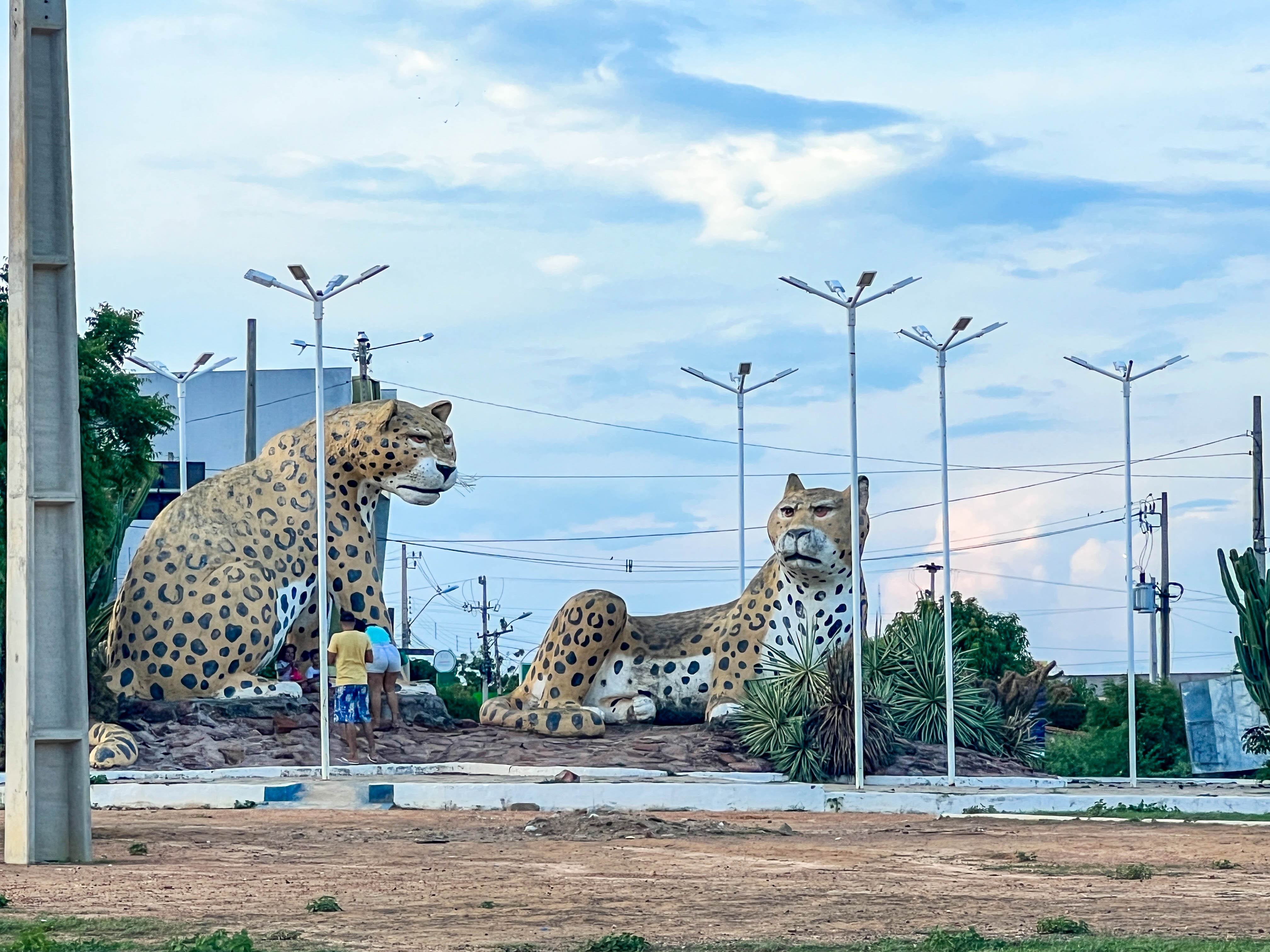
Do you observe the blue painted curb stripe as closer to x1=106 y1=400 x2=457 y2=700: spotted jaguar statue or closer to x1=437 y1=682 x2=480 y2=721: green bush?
x1=106 y1=400 x2=457 y2=700: spotted jaguar statue

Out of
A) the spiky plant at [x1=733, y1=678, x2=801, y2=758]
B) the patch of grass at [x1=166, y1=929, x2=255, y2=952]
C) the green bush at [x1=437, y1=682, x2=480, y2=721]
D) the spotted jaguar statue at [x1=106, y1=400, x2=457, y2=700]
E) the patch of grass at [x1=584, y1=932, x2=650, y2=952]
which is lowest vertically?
the green bush at [x1=437, y1=682, x2=480, y2=721]

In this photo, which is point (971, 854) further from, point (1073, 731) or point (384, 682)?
point (1073, 731)

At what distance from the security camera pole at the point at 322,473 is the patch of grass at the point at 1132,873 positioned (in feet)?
43.1

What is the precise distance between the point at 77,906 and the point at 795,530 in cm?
1884

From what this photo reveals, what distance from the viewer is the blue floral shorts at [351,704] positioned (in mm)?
27547

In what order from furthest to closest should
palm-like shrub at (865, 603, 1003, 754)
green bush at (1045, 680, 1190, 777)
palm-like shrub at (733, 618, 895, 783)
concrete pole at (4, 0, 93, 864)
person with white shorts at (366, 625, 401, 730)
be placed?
green bush at (1045, 680, 1190, 777), palm-like shrub at (865, 603, 1003, 754), person with white shorts at (366, 625, 401, 730), palm-like shrub at (733, 618, 895, 783), concrete pole at (4, 0, 93, 864)

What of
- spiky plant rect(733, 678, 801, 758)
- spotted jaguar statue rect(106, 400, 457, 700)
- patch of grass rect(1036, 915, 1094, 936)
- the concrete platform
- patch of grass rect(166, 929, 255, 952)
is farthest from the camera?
spotted jaguar statue rect(106, 400, 457, 700)

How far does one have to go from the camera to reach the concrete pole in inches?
568

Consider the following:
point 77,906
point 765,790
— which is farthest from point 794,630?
point 77,906

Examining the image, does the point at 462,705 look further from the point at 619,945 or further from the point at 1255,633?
the point at 619,945

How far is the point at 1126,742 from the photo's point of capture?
36.8 m

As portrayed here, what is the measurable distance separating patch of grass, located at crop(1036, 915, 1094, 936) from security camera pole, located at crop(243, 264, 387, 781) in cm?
1562

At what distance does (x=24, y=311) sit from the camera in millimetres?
14633

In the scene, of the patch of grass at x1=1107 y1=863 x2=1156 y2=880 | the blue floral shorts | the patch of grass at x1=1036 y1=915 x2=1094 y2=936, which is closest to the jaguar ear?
the blue floral shorts
